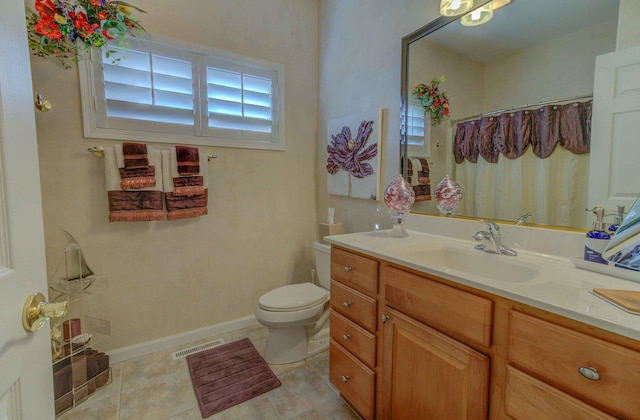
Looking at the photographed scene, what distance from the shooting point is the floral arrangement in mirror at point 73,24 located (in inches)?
54.3

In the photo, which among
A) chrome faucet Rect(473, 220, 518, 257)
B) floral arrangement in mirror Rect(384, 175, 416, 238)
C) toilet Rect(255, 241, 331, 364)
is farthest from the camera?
toilet Rect(255, 241, 331, 364)

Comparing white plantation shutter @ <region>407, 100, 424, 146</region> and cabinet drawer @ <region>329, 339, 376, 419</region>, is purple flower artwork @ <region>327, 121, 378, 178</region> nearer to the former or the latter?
white plantation shutter @ <region>407, 100, 424, 146</region>

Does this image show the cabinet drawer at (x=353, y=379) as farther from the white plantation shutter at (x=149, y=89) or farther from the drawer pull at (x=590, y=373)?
the white plantation shutter at (x=149, y=89)

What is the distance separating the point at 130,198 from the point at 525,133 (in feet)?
7.26

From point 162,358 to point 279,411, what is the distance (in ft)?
3.29

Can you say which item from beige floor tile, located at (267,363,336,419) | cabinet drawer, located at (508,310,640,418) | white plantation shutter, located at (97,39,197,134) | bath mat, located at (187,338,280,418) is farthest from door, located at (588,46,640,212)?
white plantation shutter, located at (97,39,197,134)

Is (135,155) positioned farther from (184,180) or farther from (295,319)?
(295,319)

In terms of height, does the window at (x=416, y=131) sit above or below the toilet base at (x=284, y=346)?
above

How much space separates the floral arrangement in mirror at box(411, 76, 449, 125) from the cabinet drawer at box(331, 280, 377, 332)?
1052 millimetres

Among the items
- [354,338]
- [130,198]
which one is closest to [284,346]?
[354,338]

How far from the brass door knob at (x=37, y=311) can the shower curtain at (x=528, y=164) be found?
156 centimetres

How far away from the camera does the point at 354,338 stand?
4.49 feet

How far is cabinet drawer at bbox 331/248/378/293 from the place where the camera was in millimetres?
1252

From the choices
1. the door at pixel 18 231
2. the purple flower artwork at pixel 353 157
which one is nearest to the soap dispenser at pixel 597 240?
the purple flower artwork at pixel 353 157
